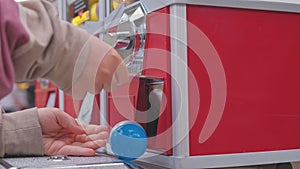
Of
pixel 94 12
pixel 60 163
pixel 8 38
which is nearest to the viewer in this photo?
pixel 8 38

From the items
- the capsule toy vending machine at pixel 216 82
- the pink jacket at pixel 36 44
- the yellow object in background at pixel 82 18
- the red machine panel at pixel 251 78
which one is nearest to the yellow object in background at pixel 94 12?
the yellow object in background at pixel 82 18

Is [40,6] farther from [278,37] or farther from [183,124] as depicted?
[278,37]

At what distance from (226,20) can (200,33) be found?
0.17ft

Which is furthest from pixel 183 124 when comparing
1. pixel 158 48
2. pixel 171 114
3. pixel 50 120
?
pixel 50 120

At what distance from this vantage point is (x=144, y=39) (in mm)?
742

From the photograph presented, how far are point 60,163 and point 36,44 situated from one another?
23 centimetres

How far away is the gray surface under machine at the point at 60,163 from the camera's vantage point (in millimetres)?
594

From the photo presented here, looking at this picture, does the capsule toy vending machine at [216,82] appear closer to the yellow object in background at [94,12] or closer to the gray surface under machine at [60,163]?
the gray surface under machine at [60,163]

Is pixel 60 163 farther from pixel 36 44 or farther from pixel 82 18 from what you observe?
pixel 82 18

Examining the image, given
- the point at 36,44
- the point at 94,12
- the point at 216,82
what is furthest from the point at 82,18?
the point at 36,44

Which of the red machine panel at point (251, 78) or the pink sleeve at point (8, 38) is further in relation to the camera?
the red machine panel at point (251, 78)

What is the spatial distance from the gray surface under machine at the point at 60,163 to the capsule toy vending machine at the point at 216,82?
86mm

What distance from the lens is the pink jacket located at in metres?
0.43

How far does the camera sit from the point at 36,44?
1.47 feet
